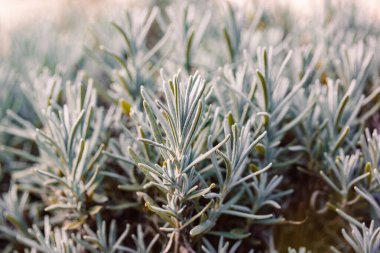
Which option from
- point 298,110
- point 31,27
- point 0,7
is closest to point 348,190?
point 298,110

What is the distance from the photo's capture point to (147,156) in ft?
3.14

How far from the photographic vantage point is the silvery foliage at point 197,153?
838 millimetres

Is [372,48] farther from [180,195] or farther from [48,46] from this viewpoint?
[48,46]

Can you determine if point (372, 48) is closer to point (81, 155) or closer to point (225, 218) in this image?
point (225, 218)

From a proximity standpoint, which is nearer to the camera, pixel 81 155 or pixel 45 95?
pixel 81 155

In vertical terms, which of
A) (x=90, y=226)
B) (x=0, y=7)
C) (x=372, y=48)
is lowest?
(x=0, y=7)

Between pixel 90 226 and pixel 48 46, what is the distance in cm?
79

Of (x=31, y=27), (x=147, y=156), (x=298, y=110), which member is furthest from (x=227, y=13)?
(x=31, y=27)

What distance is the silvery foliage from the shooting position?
84 cm

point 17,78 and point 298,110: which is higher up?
point 298,110

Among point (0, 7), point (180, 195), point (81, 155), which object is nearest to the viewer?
point (180, 195)

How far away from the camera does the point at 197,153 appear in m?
0.89

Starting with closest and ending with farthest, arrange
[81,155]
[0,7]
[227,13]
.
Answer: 1. [81,155]
2. [227,13]
3. [0,7]

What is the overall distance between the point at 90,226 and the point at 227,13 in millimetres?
658
